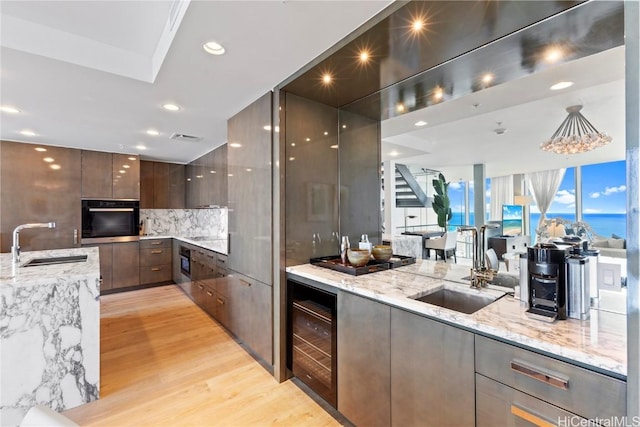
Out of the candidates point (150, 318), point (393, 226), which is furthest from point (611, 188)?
point (150, 318)

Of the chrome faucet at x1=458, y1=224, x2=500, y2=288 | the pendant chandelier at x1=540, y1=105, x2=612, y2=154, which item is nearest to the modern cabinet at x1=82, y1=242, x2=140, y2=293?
the chrome faucet at x1=458, y1=224, x2=500, y2=288

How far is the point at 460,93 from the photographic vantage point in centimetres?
196

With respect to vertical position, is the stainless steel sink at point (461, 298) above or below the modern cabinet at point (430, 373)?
above

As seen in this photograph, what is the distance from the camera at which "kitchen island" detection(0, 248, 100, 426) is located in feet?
5.84

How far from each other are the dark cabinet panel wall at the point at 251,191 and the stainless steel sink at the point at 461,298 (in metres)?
1.23

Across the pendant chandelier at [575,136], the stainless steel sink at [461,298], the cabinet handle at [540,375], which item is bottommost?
the cabinet handle at [540,375]

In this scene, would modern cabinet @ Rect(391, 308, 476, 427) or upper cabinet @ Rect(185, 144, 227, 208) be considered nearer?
modern cabinet @ Rect(391, 308, 476, 427)

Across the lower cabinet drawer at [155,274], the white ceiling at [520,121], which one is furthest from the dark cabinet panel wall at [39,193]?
the white ceiling at [520,121]

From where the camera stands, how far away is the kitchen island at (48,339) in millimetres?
1779

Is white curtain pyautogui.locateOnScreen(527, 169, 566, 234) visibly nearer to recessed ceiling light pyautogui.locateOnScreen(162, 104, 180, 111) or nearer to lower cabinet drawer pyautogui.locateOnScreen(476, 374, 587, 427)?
lower cabinet drawer pyautogui.locateOnScreen(476, 374, 587, 427)

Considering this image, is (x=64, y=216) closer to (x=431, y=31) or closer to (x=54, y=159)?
(x=54, y=159)

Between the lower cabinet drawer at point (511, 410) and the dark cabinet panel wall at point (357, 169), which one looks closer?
the lower cabinet drawer at point (511, 410)

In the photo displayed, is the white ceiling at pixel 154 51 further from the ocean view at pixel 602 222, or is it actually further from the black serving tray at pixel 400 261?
the black serving tray at pixel 400 261

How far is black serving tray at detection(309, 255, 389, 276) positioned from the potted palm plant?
0.52m
